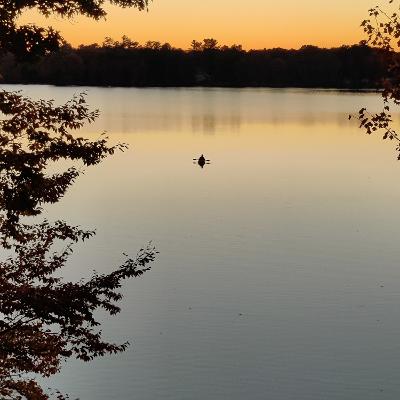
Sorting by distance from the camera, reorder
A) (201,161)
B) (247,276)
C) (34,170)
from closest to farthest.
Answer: (34,170) → (247,276) → (201,161)

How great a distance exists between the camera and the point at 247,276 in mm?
40062

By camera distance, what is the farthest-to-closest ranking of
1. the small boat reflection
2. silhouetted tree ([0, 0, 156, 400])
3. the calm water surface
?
the small boat reflection → the calm water surface → silhouetted tree ([0, 0, 156, 400])

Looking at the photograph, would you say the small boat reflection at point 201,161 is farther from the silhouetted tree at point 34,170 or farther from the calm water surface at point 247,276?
the silhouetted tree at point 34,170

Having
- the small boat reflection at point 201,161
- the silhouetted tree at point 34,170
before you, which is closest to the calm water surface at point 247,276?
the small boat reflection at point 201,161

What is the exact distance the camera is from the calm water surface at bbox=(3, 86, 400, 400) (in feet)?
90.2

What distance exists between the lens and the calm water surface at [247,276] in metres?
27.5

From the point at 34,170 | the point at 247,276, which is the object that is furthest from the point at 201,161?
the point at 34,170

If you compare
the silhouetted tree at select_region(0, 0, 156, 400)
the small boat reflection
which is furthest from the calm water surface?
the silhouetted tree at select_region(0, 0, 156, 400)

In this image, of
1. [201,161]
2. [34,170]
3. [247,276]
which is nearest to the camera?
[34,170]

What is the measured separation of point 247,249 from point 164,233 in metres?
6.67

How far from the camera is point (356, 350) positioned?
2973cm

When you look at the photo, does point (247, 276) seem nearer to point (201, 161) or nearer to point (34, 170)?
point (34, 170)

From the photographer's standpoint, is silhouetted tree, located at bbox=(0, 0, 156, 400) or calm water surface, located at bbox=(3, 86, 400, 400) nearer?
silhouetted tree, located at bbox=(0, 0, 156, 400)

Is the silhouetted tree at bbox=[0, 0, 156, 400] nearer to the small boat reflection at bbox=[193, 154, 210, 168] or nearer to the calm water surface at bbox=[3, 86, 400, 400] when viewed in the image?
the calm water surface at bbox=[3, 86, 400, 400]
